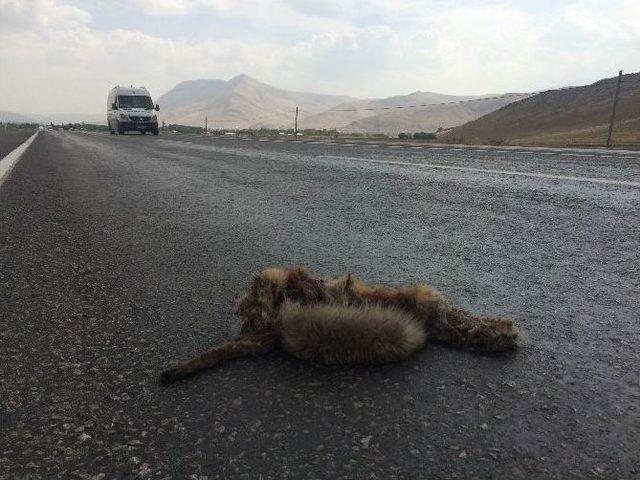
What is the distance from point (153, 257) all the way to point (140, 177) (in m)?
4.68

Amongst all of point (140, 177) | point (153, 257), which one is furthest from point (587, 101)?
point (153, 257)

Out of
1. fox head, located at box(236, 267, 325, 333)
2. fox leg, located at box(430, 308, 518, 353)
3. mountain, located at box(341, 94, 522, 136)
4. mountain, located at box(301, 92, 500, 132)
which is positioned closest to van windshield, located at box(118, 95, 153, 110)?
mountain, located at box(301, 92, 500, 132)

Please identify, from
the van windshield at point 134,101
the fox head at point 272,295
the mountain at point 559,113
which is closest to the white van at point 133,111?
the van windshield at point 134,101

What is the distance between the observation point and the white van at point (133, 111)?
2831 centimetres

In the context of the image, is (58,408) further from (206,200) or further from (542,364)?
(206,200)

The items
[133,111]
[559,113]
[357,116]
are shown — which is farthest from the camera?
[357,116]

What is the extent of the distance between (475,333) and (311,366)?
543 millimetres

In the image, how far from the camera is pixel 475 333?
5.35 ft

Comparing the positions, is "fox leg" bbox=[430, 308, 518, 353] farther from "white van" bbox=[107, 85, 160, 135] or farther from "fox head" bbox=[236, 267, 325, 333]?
"white van" bbox=[107, 85, 160, 135]

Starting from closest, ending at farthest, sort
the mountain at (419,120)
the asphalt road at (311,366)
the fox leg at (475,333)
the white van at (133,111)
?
1. the asphalt road at (311,366)
2. the fox leg at (475,333)
3. the white van at (133,111)
4. the mountain at (419,120)

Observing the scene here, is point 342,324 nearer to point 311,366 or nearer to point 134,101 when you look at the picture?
point 311,366

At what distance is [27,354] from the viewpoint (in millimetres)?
→ 1606

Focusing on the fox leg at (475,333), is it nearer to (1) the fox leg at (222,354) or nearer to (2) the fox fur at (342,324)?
(2) the fox fur at (342,324)

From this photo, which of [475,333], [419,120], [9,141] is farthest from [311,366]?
[419,120]
